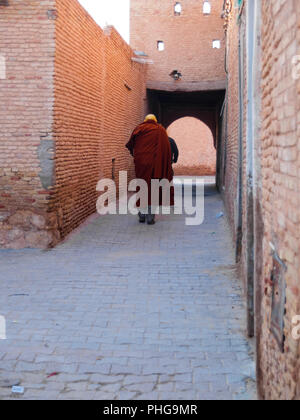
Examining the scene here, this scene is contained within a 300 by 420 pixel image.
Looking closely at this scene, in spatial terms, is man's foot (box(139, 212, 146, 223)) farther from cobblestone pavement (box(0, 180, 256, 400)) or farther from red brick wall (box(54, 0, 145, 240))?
cobblestone pavement (box(0, 180, 256, 400))

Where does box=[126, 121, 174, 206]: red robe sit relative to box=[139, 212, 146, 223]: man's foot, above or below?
above

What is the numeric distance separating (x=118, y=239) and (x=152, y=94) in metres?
9.96

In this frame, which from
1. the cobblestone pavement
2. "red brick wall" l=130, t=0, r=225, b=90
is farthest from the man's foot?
"red brick wall" l=130, t=0, r=225, b=90

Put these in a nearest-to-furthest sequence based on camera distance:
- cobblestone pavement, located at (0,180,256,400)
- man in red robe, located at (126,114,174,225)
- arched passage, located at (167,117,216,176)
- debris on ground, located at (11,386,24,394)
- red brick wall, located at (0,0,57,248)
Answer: debris on ground, located at (11,386,24,394)
cobblestone pavement, located at (0,180,256,400)
red brick wall, located at (0,0,57,248)
man in red robe, located at (126,114,174,225)
arched passage, located at (167,117,216,176)

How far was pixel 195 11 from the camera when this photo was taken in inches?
606

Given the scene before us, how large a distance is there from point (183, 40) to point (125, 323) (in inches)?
512

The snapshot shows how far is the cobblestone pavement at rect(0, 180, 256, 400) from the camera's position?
314cm

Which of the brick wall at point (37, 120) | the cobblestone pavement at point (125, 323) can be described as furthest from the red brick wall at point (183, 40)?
the cobblestone pavement at point (125, 323)

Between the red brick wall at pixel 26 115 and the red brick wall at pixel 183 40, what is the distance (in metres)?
8.93

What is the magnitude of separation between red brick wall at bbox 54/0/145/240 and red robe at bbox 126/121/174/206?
976 millimetres

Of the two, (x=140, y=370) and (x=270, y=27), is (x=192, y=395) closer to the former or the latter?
(x=140, y=370)

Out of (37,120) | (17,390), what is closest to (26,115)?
(37,120)

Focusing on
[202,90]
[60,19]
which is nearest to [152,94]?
[202,90]

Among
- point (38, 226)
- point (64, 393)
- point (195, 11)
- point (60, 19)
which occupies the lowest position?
point (64, 393)
